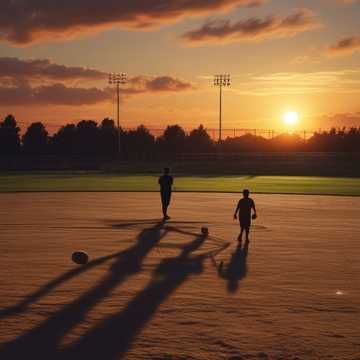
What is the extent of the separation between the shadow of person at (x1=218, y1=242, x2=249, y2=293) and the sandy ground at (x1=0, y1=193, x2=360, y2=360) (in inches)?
1.0

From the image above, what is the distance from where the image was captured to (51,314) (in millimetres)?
9102

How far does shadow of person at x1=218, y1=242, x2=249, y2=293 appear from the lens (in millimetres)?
11430

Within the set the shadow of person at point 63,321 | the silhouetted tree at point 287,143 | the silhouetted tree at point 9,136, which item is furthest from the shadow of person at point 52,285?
the silhouetted tree at point 287,143

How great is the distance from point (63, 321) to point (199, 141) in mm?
122167

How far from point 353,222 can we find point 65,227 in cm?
1146

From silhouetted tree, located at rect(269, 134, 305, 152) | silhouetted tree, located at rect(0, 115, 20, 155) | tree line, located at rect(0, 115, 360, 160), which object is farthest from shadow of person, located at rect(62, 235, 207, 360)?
silhouetted tree, located at rect(269, 134, 305, 152)

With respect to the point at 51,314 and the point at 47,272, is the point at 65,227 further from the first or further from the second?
the point at 51,314

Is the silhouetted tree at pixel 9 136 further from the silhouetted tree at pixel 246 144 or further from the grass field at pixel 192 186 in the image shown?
the grass field at pixel 192 186

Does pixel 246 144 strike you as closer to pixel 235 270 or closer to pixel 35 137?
pixel 35 137

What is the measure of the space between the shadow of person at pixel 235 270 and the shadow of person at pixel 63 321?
1.94 m

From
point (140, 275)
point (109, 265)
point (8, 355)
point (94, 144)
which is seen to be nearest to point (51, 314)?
point (8, 355)

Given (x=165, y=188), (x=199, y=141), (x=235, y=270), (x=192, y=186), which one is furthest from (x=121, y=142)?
(x=235, y=270)

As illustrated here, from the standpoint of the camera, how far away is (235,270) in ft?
42.1

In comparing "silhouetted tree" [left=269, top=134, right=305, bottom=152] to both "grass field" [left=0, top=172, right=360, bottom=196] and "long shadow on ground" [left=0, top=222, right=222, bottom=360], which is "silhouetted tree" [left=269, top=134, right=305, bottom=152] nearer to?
"grass field" [left=0, top=172, right=360, bottom=196]
